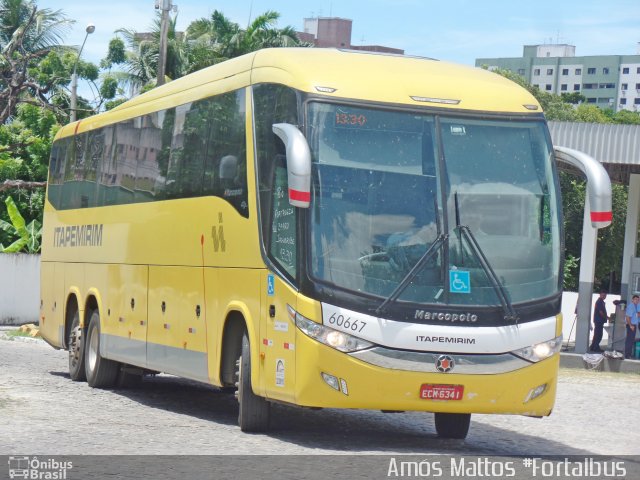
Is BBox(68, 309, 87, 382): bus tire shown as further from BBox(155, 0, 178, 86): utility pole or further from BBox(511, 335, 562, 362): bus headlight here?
BBox(155, 0, 178, 86): utility pole

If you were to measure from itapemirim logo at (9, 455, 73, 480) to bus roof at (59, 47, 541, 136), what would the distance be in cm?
415

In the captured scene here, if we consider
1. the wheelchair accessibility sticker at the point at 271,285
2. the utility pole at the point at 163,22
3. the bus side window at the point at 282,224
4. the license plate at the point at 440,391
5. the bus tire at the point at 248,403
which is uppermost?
the utility pole at the point at 163,22

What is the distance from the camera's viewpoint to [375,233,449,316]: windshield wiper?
1165cm

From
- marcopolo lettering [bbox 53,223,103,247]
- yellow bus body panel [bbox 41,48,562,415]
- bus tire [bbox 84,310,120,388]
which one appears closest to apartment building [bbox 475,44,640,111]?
marcopolo lettering [bbox 53,223,103,247]

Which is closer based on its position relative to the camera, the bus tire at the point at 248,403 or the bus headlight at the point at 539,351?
the bus headlight at the point at 539,351

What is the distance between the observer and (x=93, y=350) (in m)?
19.0

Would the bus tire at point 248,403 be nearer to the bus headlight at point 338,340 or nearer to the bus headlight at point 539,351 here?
the bus headlight at point 338,340

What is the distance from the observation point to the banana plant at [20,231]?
40750 mm

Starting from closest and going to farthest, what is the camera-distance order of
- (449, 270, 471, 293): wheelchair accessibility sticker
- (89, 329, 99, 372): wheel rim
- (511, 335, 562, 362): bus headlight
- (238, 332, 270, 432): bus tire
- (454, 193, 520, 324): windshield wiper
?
(449, 270, 471, 293): wheelchair accessibility sticker
(454, 193, 520, 324): windshield wiper
(511, 335, 562, 362): bus headlight
(238, 332, 270, 432): bus tire
(89, 329, 99, 372): wheel rim

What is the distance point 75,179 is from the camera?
67.8 feet

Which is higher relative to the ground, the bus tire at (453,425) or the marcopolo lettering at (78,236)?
the marcopolo lettering at (78,236)

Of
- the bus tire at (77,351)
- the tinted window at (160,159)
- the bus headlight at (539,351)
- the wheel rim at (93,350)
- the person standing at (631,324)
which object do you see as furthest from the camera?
the person standing at (631,324)

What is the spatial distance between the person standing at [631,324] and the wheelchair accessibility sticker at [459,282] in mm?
19981

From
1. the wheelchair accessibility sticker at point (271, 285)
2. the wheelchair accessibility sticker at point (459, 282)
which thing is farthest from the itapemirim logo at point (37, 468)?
the wheelchair accessibility sticker at point (459, 282)
